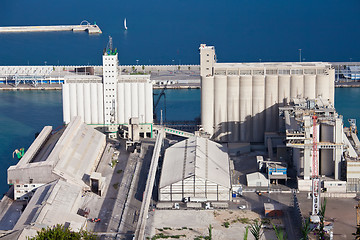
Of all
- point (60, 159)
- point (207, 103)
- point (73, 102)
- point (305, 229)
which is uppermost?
point (207, 103)

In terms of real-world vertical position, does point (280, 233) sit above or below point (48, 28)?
below

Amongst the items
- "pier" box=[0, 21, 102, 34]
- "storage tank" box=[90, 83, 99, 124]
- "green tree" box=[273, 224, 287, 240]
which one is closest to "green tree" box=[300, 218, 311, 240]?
"green tree" box=[273, 224, 287, 240]

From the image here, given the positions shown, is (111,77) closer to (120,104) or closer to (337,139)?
(120,104)

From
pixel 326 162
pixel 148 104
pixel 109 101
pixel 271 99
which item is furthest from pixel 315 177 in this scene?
pixel 109 101

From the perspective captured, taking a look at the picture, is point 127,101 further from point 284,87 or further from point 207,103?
point 284,87

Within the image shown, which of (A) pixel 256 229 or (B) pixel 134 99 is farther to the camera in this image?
(B) pixel 134 99

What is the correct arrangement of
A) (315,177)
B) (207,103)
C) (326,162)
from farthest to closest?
(207,103) < (326,162) < (315,177)

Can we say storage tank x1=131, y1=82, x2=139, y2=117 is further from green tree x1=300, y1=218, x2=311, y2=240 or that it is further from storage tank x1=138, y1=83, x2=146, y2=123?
green tree x1=300, y1=218, x2=311, y2=240

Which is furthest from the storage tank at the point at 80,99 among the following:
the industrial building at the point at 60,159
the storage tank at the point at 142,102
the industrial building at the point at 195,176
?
the industrial building at the point at 195,176

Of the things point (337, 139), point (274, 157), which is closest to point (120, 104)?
point (274, 157)
